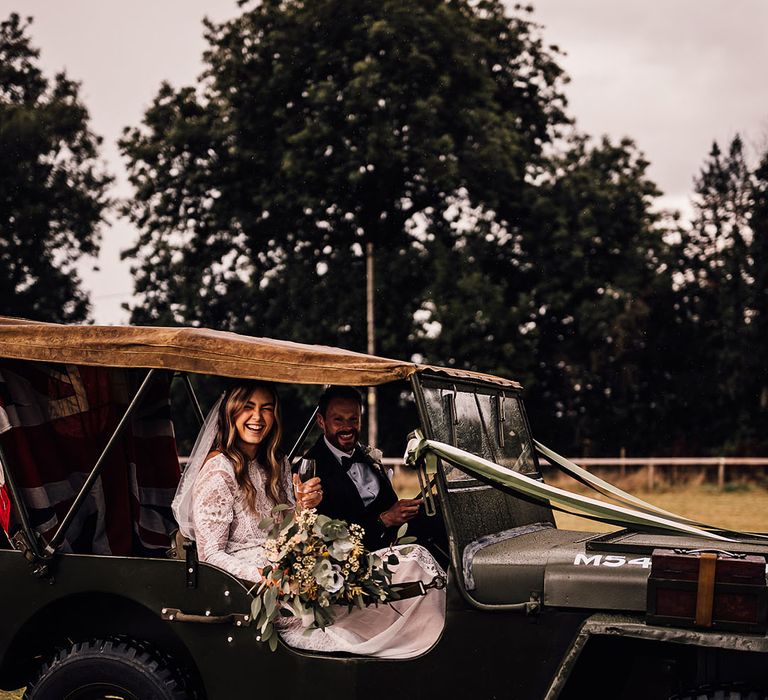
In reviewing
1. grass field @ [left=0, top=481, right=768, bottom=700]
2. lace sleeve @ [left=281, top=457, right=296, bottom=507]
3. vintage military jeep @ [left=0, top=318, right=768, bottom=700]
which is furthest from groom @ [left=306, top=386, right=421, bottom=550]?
grass field @ [left=0, top=481, right=768, bottom=700]

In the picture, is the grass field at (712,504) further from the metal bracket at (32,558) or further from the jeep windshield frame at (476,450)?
the metal bracket at (32,558)

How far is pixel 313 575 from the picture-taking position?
4535 mm

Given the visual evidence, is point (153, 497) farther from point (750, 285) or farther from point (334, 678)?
point (750, 285)

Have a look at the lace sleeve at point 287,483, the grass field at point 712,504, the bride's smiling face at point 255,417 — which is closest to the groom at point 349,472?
the lace sleeve at point 287,483

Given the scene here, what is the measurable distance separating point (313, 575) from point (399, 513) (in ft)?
2.39

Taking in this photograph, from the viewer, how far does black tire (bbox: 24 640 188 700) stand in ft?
15.3

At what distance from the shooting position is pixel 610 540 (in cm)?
471

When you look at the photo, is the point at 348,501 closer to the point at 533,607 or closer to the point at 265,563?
the point at 265,563

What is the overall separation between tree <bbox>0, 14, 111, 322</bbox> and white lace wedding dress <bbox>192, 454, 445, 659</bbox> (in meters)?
27.2

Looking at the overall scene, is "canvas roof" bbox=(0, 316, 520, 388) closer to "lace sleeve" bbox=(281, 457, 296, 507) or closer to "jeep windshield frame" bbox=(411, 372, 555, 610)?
"jeep windshield frame" bbox=(411, 372, 555, 610)

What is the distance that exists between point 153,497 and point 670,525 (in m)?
3.00

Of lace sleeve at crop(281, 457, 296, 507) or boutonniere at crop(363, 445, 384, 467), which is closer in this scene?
lace sleeve at crop(281, 457, 296, 507)

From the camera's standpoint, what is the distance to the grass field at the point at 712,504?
1859 centimetres

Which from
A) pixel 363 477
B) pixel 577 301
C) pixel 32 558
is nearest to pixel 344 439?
pixel 363 477
